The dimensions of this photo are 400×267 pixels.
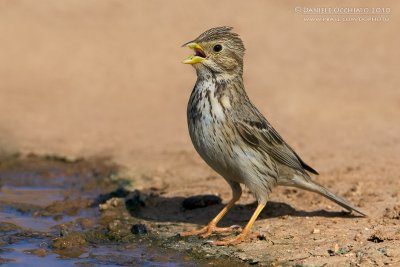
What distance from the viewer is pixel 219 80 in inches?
346

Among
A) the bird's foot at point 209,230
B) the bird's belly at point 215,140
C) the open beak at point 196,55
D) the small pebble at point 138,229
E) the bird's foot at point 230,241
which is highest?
the open beak at point 196,55

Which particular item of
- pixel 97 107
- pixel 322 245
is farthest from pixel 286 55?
pixel 322 245

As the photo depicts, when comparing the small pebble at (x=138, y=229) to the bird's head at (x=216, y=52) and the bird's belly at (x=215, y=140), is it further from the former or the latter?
the bird's head at (x=216, y=52)

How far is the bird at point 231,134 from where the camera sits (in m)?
8.51

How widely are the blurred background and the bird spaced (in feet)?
7.23

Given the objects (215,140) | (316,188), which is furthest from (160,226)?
(316,188)

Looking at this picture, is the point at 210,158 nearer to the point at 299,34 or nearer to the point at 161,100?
the point at 161,100

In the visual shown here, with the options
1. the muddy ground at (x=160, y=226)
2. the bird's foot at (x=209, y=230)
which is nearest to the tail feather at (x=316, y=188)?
the muddy ground at (x=160, y=226)

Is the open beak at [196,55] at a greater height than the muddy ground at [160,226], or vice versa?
the open beak at [196,55]

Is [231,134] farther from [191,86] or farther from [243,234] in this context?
[191,86]

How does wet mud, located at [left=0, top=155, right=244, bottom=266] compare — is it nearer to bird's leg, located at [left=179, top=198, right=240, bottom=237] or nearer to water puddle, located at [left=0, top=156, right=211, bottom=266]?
water puddle, located at [left=0, top=156, right=211, bottom=266]

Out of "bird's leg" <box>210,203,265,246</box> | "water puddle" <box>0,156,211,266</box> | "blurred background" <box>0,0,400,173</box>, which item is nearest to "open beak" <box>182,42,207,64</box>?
"bird's leg" <box>210,203,265,246</box>

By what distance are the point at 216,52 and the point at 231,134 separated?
2.95 ft

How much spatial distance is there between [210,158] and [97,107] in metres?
5.92
